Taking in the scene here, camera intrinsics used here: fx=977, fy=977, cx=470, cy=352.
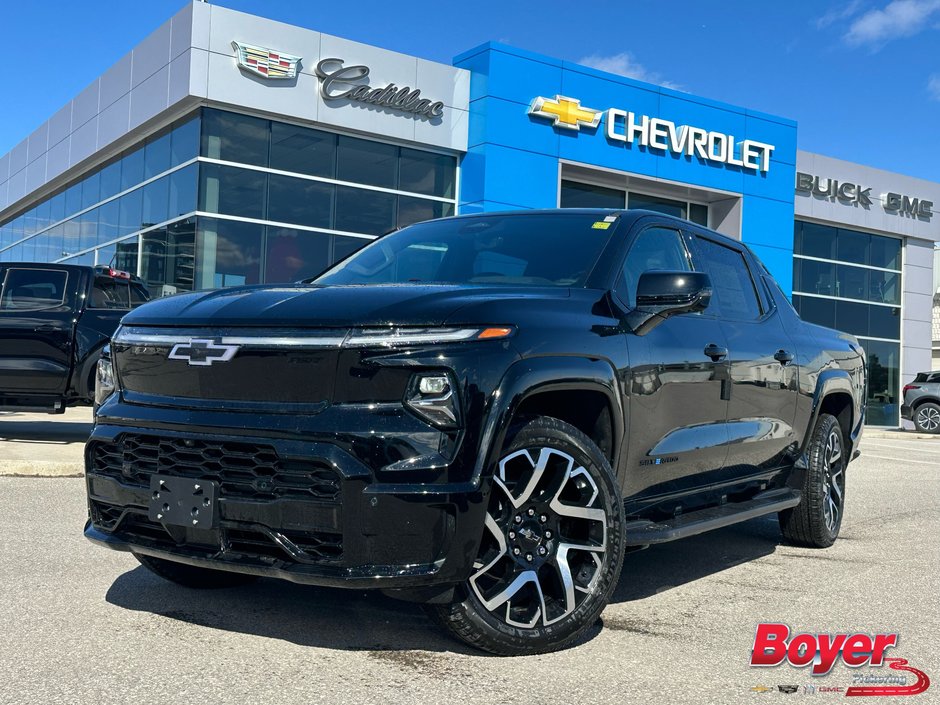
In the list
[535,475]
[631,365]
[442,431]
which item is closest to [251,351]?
[442,431]

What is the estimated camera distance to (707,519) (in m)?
4.55

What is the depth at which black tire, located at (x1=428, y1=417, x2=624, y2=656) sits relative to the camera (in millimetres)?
3396

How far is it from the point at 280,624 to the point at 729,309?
2897 millimetres

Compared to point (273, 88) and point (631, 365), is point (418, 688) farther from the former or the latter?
point (273, 88)

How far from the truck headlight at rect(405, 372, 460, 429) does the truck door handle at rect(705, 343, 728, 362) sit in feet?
6.13

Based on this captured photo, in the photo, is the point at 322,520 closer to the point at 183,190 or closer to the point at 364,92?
the point at 183,190

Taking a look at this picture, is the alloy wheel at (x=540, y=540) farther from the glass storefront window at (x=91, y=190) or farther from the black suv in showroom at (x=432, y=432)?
the glass storefront window at (x=91, y=190)

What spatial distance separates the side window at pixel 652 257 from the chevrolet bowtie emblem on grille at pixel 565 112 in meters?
16.1

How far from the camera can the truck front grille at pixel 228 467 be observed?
10.6ft

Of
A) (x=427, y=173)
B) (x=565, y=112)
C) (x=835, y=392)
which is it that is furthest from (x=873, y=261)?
(x=835, y=392)

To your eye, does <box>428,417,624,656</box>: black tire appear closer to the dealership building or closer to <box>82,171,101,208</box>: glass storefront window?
the dealership building

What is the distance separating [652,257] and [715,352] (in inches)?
22.0

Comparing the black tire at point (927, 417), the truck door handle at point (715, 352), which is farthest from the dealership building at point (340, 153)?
the truck door handle at point (715, 352)

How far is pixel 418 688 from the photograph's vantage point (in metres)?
3.13
